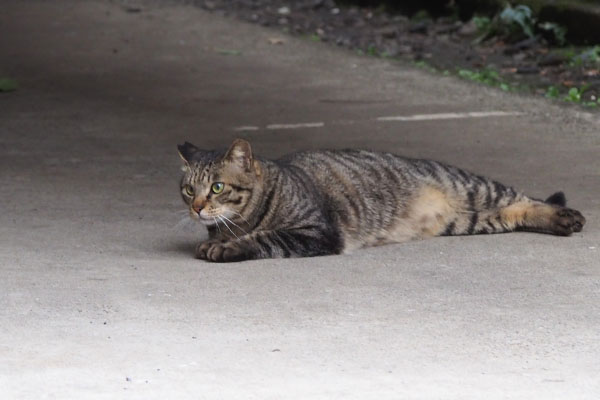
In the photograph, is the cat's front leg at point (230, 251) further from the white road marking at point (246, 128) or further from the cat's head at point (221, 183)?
the white road marking at point (246, 128)

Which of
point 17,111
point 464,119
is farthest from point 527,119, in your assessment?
point 17,111

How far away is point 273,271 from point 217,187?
0.70 metres

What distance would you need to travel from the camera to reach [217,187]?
21.4 ft

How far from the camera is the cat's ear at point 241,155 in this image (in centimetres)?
652

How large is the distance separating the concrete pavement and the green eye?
436mm

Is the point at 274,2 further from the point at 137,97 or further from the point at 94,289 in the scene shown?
the point at 94,289

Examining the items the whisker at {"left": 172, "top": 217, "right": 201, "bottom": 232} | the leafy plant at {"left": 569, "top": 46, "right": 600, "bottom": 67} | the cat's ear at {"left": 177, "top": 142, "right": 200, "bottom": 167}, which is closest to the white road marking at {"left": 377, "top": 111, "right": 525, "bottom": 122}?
the leafy plant at {"left": 569, "top": 46, "right": 600, "bottom": 67}

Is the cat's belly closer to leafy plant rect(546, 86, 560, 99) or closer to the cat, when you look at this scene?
the cat

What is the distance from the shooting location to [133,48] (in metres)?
15.4

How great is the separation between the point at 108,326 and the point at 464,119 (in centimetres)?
649

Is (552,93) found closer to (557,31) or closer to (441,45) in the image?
(557,31)

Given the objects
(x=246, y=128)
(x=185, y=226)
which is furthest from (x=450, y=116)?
(x=185, y=226)

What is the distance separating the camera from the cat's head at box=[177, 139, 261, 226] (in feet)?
21.4

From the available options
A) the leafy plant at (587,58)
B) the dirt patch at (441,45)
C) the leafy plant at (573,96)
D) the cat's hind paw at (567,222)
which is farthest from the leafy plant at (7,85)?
the cat's hind paw at (567,222)
